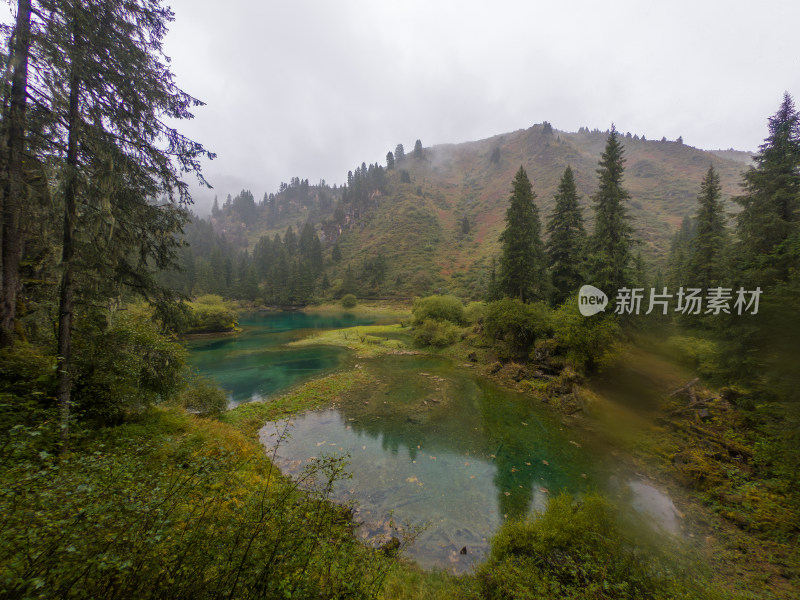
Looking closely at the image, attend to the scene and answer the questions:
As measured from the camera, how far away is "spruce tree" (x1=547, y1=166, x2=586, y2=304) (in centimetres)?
2325

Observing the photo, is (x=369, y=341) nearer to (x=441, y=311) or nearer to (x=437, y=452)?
(x=441, y=311)

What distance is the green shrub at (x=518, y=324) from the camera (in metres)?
20.5

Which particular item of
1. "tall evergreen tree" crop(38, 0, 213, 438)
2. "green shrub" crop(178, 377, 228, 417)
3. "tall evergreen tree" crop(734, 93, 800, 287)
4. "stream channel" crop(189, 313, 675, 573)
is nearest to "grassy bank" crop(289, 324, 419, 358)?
"stream channel" crop(189, 313, 675, 573)

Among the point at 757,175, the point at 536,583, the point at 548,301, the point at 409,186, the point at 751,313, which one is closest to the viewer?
the point at 536,583

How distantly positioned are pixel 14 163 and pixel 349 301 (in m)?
63.9

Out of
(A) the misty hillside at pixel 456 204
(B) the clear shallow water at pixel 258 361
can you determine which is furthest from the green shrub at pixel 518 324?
(A) the misty hillside at pixel 456 204

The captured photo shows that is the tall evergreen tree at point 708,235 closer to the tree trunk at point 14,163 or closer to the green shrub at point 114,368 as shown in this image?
the green shrub at point 114,368

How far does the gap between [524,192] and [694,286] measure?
1446 cm

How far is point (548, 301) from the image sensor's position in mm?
24469

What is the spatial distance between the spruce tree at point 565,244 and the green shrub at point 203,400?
2401 centimetres

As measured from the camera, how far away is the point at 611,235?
1978cm

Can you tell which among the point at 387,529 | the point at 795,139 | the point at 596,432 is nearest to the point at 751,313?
the point at 596,432

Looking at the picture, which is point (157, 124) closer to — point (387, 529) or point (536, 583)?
point (387, 529)

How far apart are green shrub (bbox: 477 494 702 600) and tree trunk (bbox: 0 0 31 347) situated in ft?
37.0
